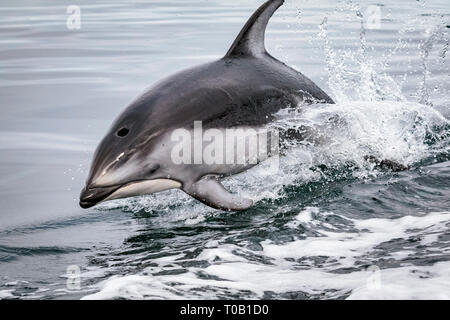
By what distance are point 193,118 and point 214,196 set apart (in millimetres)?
668

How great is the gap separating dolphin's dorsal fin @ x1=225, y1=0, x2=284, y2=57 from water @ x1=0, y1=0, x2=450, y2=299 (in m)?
0.74

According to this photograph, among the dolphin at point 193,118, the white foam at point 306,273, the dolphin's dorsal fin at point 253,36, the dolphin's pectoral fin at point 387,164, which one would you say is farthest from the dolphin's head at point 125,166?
the dolphin's pectoral fin at point 387,164

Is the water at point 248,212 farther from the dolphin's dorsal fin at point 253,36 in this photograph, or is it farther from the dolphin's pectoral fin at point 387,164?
the dolphin's dorsal fin at point 253,36

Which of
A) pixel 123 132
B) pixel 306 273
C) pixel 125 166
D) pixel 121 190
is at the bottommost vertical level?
pixel 306 273

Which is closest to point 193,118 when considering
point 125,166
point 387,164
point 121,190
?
point 125,166

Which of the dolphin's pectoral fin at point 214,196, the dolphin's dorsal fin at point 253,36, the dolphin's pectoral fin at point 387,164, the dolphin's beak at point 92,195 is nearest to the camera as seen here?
the dolphin's beak at point 92,195

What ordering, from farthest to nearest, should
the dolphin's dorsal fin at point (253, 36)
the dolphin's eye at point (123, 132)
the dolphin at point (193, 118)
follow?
the dolphin's dorsal fin at point (253, 36)
the dolphin's eye at point (123, 132)
the dolphin at point (193, 118)

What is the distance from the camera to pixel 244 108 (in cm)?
671

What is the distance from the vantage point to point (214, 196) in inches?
245

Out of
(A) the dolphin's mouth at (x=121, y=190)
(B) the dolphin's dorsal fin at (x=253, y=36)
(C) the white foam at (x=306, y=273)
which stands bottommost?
(C) the white foam at (x=306, y=273)

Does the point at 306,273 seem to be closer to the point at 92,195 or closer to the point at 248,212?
the point at 248,212

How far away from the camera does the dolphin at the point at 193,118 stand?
5.86m

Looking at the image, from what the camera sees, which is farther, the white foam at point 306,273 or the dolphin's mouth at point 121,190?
the dolphin's mouth at point 121,190
